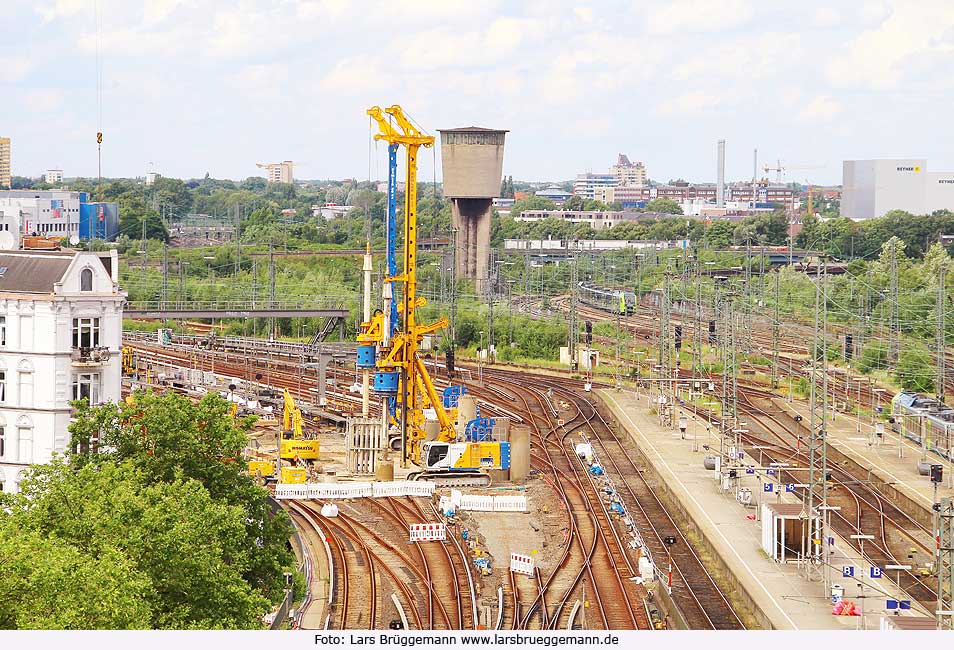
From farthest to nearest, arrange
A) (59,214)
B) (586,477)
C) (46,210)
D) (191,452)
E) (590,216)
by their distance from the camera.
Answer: (590,216), (59,214), (46,210), (586,477), (191,452)

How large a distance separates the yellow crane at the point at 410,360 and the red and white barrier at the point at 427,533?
421 centimetres

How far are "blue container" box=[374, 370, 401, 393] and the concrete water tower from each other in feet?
87.1

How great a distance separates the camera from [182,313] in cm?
3111

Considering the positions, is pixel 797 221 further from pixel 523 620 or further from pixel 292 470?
pixel 523 620

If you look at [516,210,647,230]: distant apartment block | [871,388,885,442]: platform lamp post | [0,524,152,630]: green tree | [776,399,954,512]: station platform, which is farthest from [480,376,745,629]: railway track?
[516,210,647,230]: distant apartment block

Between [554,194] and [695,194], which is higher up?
[554,194]

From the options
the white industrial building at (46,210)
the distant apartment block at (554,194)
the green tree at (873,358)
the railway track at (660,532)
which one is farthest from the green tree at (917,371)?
the distant apartment block at (554,194)

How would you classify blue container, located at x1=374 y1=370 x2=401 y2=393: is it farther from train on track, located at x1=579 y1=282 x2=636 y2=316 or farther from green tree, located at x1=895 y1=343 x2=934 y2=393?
train on track, located at x1=579 y1=282 x2=636 y2=316

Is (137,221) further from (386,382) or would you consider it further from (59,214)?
(386,382)

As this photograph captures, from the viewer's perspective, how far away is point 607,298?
55500mm

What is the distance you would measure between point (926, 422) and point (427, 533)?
10722 mm

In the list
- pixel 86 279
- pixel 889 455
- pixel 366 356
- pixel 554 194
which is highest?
pixel 554 194

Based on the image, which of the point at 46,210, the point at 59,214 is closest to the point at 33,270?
the point at 46,210

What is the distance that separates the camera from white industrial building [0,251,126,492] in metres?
18.2
